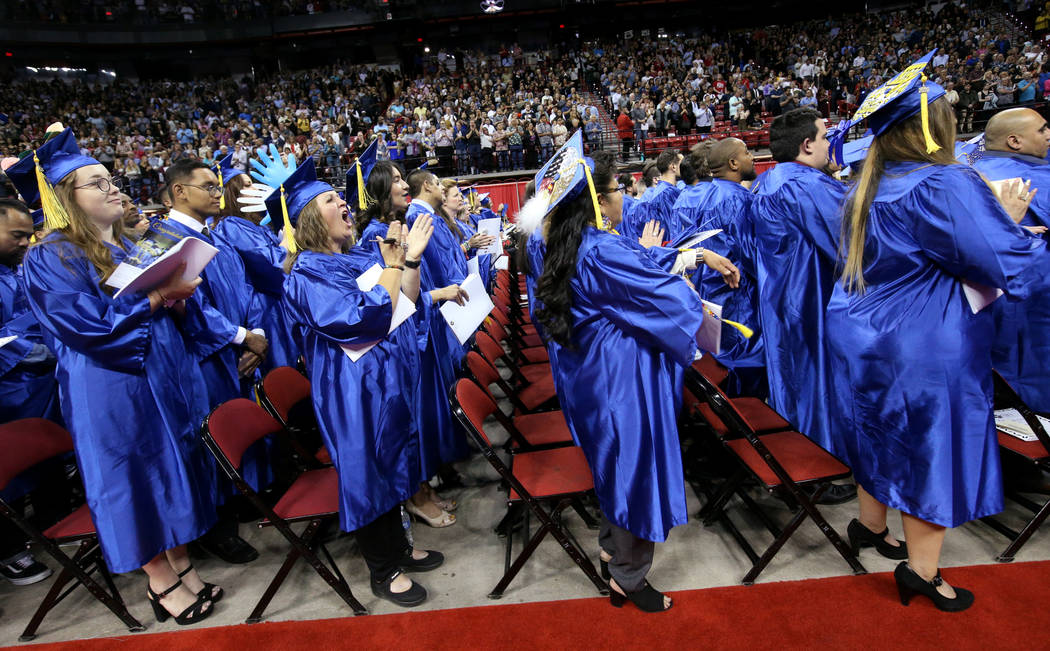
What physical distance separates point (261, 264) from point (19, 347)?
135cm

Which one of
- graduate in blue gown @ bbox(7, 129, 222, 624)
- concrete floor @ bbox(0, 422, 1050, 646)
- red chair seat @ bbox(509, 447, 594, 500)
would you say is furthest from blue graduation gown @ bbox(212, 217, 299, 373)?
red chair seat @ bbox(509, 447, 594, 500)

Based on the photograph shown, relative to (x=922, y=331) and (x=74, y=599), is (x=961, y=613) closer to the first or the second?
(x=922, y=331)

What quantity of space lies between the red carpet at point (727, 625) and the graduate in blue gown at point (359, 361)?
10.6 inches

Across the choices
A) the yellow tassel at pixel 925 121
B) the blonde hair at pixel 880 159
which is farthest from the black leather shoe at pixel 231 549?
the yellow tassel at pixel 925 121

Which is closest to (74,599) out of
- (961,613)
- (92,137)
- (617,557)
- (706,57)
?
(617,557)

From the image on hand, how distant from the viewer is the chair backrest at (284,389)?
120 inches

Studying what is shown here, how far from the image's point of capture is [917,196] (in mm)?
2037

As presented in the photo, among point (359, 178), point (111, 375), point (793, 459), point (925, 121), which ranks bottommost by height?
point (793, 459)

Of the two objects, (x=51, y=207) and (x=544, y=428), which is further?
(x=544, y=428)

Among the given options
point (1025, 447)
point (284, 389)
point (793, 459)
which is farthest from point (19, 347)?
point (1025, 447)

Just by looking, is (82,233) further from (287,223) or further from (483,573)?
(483,573)

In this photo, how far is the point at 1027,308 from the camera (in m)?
3.00

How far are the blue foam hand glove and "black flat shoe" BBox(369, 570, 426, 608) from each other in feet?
6.15

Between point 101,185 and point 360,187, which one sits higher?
point 101,185
